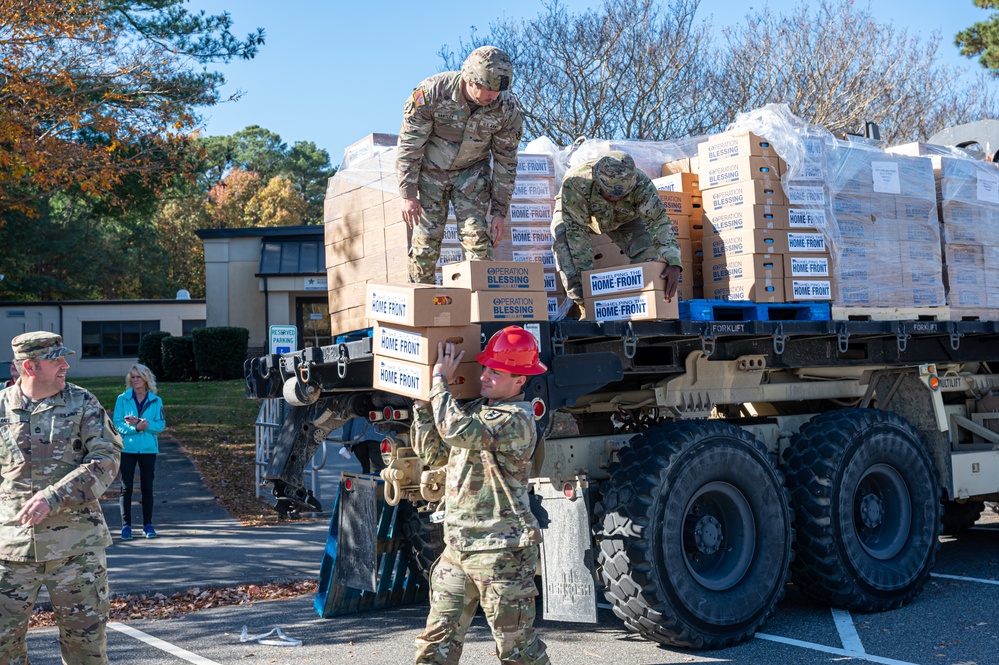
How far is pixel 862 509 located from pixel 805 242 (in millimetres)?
1915

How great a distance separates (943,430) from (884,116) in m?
19.6

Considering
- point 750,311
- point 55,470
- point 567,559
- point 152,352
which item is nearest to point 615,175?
point 750,311

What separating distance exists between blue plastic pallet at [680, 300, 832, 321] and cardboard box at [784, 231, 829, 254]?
1.18 feet

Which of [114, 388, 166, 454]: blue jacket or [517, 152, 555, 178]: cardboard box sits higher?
[517, 152, 555, 178]: cardboard box

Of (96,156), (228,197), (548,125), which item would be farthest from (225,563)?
(228,197)

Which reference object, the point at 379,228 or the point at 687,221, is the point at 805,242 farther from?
the point at 379,228

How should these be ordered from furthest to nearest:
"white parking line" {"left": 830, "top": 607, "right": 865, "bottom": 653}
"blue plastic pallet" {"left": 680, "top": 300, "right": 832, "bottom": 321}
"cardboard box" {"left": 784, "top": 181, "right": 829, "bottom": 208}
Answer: "cardboard box" {"left": 784, "top": 181, "right": 829, "bottom": 208}, "blue plastic pallet" {"left": 680, "top": 300, "right": 832, "bottom": 321}, "white parking line" {"left": 830, "top": 607, "right": 865, "bottom": 653}

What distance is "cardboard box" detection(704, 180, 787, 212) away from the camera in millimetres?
6695

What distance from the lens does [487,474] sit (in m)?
4.75

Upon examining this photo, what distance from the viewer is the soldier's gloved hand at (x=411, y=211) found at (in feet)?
19.8

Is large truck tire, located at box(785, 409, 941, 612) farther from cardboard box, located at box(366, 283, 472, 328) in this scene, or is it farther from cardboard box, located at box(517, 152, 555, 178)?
cardboard box, located at box(366, 283, 472, 328)

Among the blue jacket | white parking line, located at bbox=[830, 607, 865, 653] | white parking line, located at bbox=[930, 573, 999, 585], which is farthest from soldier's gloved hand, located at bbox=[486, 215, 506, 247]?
the blue jacket

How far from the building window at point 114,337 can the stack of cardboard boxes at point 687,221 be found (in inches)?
1313

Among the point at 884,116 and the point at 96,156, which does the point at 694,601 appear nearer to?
the point at 96,156
